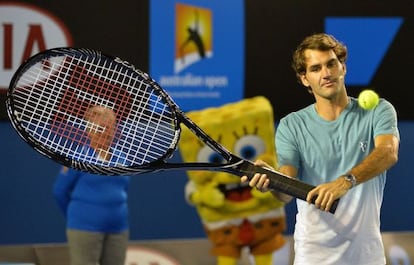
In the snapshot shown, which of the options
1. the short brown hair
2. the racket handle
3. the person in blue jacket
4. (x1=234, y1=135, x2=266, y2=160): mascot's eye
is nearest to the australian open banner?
(x1=234, y1=135, x2=266, y2=160): mascot's eye

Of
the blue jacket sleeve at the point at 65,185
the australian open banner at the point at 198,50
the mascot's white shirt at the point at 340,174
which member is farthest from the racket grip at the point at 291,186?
the australian open banner at the point at 198,50

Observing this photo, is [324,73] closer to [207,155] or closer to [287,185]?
[287,185]

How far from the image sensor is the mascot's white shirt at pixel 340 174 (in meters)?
2.64

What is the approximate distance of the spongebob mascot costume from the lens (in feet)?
15.3

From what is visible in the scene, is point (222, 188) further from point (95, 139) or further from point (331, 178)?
point (331, 178)

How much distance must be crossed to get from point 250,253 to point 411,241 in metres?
0.87

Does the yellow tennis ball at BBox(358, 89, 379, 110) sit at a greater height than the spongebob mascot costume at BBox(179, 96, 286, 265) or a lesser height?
greater

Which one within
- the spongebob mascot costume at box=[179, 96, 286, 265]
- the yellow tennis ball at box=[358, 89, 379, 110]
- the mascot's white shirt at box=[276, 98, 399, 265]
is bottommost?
the spongebob mascot costume at box=[179, 96, 286, 265]

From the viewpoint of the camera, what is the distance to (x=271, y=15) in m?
4.89

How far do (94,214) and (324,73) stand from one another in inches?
74.6

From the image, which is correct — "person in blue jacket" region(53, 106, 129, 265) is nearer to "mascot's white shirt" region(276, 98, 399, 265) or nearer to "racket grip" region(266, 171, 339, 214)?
"mascot's white shirt" region(276, 98, 399, 265)

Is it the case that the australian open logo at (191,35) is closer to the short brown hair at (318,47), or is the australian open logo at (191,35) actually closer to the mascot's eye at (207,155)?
the mascot's eye at (207,155)

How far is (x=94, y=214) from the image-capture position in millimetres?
4266

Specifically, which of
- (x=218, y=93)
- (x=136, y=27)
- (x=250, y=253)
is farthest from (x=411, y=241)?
(x=136, y=27)
